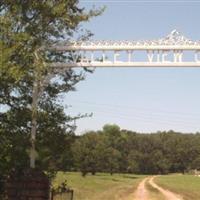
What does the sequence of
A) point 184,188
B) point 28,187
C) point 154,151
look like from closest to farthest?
point 28,187
point 184,188
point 154,151

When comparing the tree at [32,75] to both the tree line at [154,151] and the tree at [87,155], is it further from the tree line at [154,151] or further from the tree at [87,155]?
the tree line at [154,151]

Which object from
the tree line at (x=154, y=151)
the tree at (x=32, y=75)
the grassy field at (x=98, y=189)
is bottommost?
the grassy field at (x=98, y=189)

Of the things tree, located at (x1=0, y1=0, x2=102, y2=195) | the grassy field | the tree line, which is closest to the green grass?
the grassy field

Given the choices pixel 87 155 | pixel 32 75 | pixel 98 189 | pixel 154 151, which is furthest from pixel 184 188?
pixel 154 151

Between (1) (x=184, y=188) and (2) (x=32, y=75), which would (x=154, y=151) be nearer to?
(1) (x=184, y=188)

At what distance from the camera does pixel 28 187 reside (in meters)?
14.8

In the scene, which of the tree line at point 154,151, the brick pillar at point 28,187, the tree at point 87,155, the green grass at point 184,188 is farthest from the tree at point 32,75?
the tree line at point 154,151

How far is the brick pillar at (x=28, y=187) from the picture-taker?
48.1 feet

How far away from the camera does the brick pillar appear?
14.7m

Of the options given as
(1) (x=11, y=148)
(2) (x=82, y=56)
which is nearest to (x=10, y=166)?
(1) (x=11, y=148)

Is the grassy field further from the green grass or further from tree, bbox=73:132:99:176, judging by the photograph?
tree, bbox=73:132:99:176

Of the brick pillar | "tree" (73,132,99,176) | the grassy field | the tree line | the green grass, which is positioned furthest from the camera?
the tree line

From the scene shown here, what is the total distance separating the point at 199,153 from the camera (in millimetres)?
137250

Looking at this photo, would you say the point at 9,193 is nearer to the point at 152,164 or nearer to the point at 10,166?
the point at 10,166
